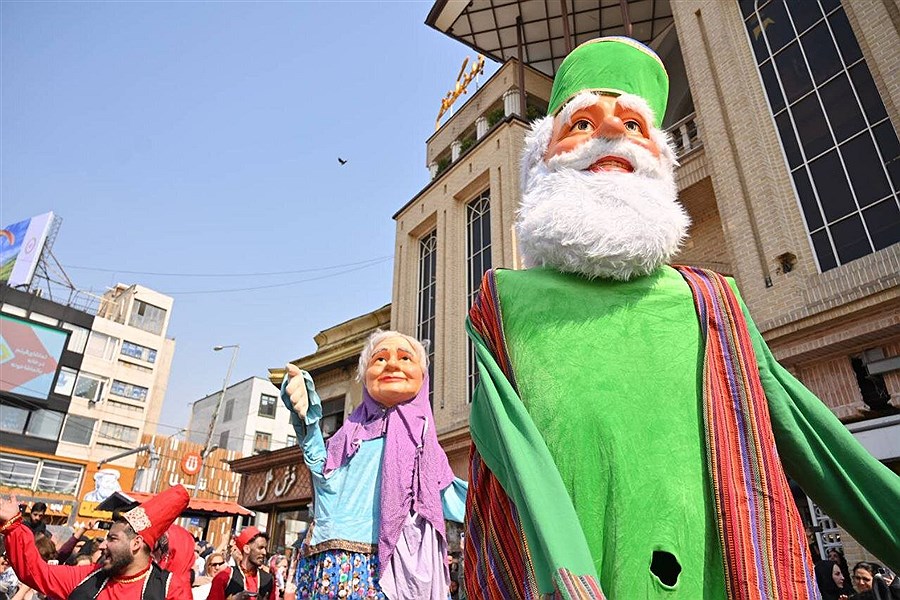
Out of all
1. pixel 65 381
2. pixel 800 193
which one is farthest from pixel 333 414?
pixel 65 381

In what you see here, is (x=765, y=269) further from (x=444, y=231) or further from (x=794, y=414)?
(x=444, y=231)

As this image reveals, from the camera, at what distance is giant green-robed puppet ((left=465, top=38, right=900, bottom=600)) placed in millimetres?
1116

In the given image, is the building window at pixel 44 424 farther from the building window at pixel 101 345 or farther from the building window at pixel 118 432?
the building window at pixel 101 345

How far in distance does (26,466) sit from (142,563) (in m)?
32.7

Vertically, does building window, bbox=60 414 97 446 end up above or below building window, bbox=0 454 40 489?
above

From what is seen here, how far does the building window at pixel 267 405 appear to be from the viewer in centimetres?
3938

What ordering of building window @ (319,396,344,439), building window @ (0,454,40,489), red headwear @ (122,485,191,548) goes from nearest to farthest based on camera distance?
red headwear @ (122,485,191,548)
building window @ (319,396,344,439)
building window @ (0,454,40,489)

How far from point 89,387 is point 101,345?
2788 millimetres

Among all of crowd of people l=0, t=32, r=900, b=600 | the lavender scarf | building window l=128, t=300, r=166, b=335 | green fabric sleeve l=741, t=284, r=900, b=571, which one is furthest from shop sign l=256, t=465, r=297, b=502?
building window l=128, t=300, r=166, b=335

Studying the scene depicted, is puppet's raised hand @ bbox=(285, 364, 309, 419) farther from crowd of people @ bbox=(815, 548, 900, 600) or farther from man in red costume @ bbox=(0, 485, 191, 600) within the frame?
crowd of people @ bbox=(815, 548, 900, 600)

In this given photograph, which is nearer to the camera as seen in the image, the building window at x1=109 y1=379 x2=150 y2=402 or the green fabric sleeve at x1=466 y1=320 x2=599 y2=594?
the green fabric sleeve at x1=466 y1=320 x2=599 y2=594

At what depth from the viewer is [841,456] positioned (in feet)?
4.25

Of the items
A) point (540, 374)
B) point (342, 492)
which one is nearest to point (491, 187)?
point (342, 492)

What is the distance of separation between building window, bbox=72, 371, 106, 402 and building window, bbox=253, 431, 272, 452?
371 inches
